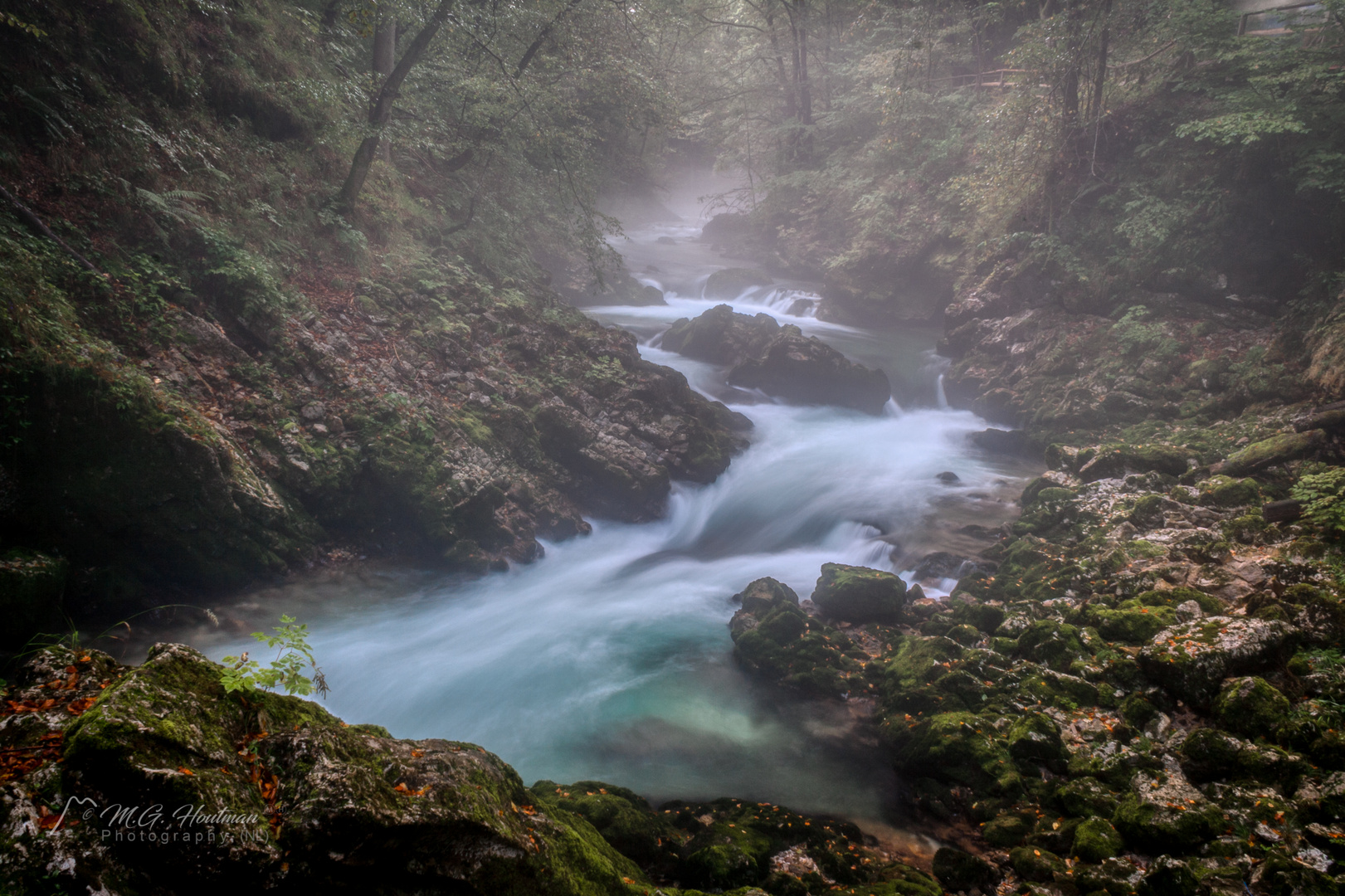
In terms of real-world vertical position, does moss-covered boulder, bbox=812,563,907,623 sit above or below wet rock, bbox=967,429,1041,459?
below

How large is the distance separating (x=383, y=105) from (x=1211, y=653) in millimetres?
14316

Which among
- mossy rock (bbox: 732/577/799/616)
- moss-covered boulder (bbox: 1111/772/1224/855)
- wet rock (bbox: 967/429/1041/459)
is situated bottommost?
moss-covered boulder (bbox: 1111/772/1224/855)

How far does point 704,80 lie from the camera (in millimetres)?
27188

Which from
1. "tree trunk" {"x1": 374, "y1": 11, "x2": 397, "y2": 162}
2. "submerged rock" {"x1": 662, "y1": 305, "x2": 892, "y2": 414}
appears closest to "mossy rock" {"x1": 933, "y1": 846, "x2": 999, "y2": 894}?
"submerged rock" {"x1": 662, "y1": 305, "x2": 892, "y2": 414}

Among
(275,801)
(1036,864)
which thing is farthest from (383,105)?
(1036,864)

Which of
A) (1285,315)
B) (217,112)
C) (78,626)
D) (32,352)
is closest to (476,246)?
(217,112)

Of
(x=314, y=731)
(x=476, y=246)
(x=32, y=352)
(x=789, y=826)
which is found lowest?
(x=789, y=826)

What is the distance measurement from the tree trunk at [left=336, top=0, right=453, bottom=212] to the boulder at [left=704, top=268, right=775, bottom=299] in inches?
602

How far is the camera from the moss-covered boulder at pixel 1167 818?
14.1ft

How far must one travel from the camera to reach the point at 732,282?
83.7ft

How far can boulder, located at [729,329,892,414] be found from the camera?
54.9ft

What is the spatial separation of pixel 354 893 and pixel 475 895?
540mm

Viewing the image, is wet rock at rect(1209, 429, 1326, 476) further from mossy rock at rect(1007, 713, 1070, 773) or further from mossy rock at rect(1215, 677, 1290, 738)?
mossy rock at rect(1007, 713, 1070, 773)

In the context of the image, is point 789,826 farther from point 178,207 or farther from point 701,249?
point 701,249
